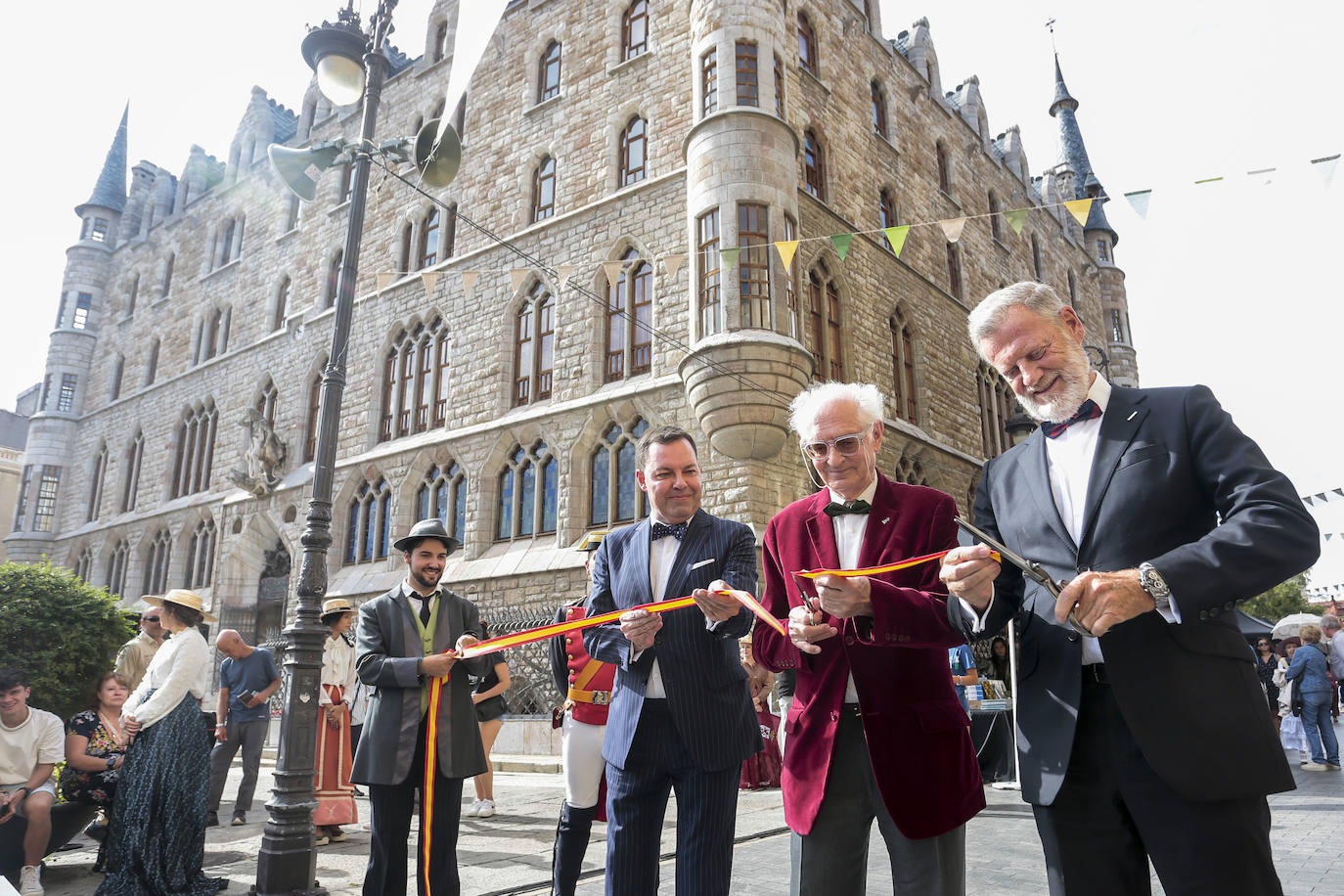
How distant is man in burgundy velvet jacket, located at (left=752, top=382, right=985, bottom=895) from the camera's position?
208 centimetres

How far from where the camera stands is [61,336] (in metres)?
28.1

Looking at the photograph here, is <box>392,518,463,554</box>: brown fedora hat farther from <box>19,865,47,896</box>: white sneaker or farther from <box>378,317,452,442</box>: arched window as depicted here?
<box>378,317,452,442</box>: arched window

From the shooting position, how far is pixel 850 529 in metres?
2.44

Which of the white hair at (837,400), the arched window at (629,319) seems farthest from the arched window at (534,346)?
the white hair at (837,400)

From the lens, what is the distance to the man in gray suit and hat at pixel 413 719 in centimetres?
345

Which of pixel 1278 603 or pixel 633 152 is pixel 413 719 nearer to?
pixel 633 152

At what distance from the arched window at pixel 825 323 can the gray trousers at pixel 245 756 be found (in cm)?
988

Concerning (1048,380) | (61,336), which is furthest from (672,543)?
(61,336)

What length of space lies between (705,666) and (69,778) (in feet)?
15.4

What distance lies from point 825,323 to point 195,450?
59.9 feet

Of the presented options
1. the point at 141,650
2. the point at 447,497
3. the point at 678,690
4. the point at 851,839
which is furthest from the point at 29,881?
the point at 447,497

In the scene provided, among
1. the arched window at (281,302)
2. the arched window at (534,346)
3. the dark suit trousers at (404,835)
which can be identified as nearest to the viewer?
the dark suit trousers at (404,835)

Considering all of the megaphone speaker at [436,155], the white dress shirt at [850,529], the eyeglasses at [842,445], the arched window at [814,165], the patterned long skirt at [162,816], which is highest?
the arched window at [814,165]

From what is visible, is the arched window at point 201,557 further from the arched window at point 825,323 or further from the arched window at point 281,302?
the arched window at point 825,323
